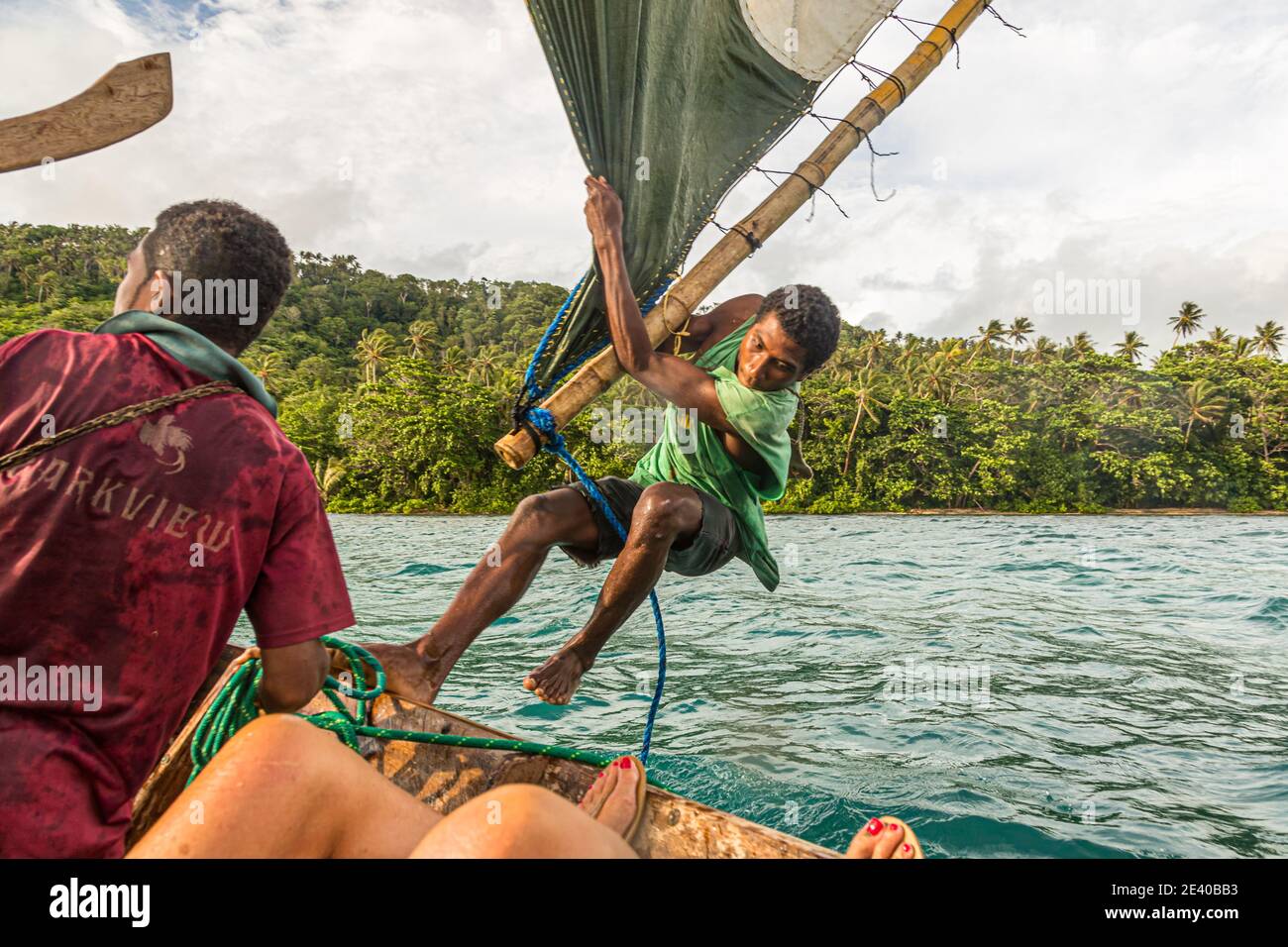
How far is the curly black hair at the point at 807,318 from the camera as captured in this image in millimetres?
3318

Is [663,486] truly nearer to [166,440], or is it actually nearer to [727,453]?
[727,453]

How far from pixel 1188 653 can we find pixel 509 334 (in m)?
57.8

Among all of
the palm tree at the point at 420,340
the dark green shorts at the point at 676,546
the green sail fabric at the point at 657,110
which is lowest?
the dark green shorts at the point at 676,546

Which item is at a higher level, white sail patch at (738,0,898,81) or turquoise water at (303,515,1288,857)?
white sail patch at (738,0,898,81)

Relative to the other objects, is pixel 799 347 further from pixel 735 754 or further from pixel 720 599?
pixel 720 599

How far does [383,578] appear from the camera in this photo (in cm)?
1539

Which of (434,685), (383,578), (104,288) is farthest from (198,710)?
(104,288)

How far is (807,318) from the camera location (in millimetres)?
3322

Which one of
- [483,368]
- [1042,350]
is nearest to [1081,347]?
[1042,350]

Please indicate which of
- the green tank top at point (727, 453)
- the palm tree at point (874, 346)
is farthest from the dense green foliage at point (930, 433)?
the green tank top at point (727, 453)

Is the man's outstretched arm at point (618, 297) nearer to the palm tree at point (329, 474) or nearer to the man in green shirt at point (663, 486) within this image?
the man in green shirt at point (663, 486)

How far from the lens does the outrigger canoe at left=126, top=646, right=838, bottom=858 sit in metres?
2.17

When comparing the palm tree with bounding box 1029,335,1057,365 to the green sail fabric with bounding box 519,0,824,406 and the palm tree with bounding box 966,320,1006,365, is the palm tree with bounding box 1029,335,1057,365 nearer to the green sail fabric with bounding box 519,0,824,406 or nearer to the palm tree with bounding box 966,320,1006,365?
the palm tree with bounding box 966,320,1006,365

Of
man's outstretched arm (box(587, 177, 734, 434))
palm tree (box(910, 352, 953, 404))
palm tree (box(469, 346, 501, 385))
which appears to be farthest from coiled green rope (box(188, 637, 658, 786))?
palm tree (box(910, 352, 953, 404))
